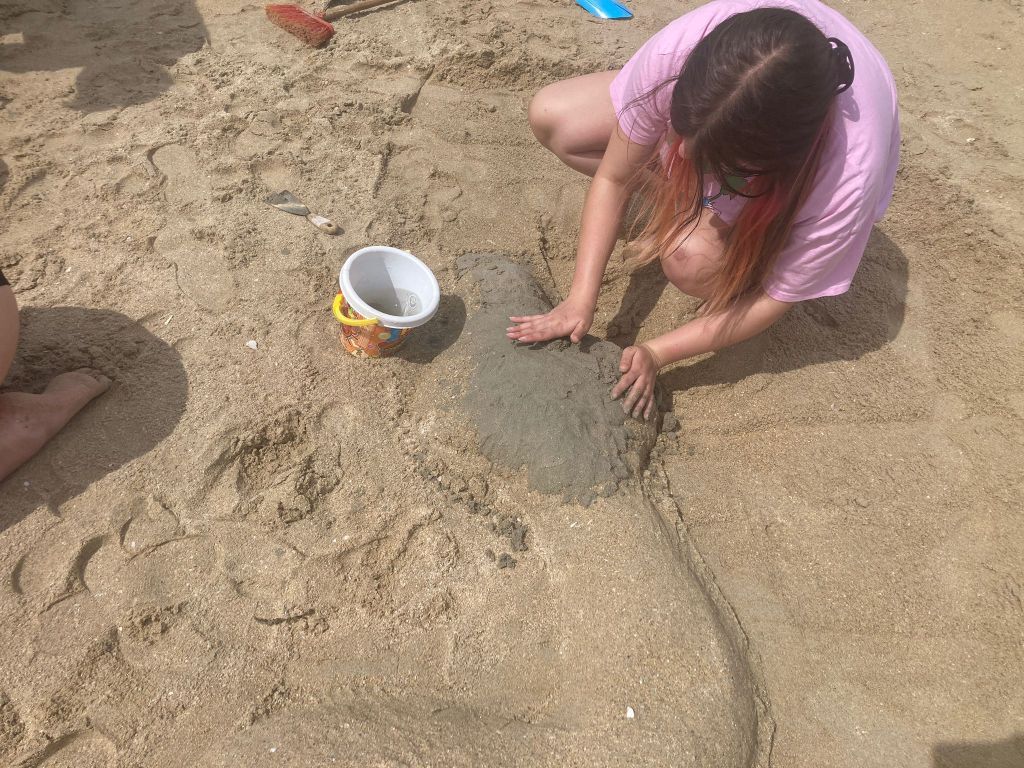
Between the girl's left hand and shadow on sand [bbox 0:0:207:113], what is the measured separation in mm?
2155

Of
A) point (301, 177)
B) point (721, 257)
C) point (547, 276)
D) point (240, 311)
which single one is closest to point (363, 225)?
point (301, 177)

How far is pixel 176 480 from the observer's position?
1548mm

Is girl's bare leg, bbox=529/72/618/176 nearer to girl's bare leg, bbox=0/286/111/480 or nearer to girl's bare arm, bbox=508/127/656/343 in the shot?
girl's bare arm, bbox=508/127/656/343

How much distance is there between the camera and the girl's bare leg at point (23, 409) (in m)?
1.49

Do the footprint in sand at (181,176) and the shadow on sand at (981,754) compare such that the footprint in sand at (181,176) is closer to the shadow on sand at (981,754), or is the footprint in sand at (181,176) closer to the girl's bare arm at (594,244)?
the girl's bare arm at (594,244)

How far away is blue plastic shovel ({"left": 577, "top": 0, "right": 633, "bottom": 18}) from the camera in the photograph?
314cm

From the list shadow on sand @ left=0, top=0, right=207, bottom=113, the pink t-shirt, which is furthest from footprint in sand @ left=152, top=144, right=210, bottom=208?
the pink t-shirt

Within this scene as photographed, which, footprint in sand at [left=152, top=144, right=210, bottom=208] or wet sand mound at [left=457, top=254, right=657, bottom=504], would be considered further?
footprint in sand at [left=152, top=144, right=210, bottom=208]

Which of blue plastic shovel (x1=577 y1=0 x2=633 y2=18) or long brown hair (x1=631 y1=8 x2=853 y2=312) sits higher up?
long brown hair (x1=631 y1=8 x2=853 y2=312)

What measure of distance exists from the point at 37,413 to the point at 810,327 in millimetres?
2290

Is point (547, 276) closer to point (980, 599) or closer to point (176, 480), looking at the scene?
point (176, 480)

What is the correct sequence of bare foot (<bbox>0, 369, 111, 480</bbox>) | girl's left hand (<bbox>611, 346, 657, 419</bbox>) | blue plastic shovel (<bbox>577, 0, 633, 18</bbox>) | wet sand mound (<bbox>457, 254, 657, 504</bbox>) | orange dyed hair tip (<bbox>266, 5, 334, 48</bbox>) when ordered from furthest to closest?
blue plastic shovel (<bbox>577, 0, 633, 18</bbox>)
orange dyed hair tip (<bbox>266, 5, 334, 48</bbox>)
girl's left hand (<bbox>611, 346, 657, 419</bbox>)
wet sand mound (<bbox>457, 254, 657, 504</bbox>)
bare foot (<bbox>0, 369, 111, 480</bbox>)

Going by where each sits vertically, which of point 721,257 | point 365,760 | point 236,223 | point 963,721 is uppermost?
point 721,257

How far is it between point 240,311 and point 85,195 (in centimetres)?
76
